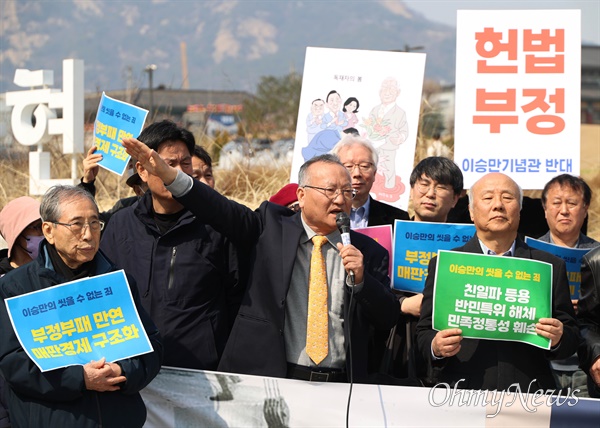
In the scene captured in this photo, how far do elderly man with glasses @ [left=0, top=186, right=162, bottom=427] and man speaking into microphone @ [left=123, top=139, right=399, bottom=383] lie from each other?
1.49 ft

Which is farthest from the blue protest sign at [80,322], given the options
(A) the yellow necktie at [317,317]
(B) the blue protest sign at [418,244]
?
(B) the blue protest sign at [418,244]

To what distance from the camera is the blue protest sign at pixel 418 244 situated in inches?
193

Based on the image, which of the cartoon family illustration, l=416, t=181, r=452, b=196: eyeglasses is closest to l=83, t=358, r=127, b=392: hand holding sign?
l=416, t=181, r=452, b=196: eyeglasses

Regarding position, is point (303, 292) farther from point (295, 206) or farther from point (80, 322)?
point (80, 322)

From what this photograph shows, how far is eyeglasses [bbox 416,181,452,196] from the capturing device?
5.28m

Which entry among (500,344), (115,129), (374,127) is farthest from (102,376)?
(374,127)

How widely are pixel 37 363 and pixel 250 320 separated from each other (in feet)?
3.29

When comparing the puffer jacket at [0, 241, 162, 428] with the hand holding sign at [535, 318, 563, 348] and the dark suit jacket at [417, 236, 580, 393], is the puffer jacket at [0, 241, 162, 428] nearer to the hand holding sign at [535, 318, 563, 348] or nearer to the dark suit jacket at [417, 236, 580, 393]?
the dark suit jacket at [417, 236, 580, 393]

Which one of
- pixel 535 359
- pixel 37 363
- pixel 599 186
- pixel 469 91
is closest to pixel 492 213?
pixel 535 359

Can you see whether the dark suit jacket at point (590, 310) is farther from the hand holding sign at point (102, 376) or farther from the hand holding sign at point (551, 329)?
the hand holding sign at point (102, 376)

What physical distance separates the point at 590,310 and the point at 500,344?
53 cm

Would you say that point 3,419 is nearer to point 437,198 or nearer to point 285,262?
point 285,262

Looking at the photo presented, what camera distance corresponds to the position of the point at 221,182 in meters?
11.1

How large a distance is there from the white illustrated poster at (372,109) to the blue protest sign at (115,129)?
163 cm
